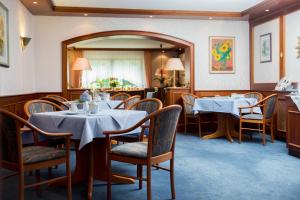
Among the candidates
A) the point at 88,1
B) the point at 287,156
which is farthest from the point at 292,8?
the point at 88,1

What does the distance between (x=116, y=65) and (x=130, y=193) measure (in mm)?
11672

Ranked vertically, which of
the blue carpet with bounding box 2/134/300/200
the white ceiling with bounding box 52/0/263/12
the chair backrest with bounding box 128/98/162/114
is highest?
the white ceiling with bounding box 52/0/263/12

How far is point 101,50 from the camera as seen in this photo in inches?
544

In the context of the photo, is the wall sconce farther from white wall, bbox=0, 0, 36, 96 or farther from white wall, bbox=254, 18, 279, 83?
white wall, bbox=254, 18, 279, 83

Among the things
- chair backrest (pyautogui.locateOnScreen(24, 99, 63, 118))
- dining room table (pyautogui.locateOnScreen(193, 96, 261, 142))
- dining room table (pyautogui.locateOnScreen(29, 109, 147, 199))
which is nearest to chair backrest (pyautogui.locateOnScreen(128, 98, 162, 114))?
dining room table (pyautogui.locateOnScreen(29, 109, 147, 199))

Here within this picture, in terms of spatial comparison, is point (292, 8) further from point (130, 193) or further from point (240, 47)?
point (130, 193)

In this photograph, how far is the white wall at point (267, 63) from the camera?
6.39 meters

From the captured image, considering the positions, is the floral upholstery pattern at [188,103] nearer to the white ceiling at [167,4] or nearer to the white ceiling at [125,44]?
the white ceiling at [167,4]

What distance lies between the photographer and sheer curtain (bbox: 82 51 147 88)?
46.2 ft

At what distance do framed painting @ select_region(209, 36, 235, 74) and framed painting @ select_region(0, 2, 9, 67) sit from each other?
447 centimetres

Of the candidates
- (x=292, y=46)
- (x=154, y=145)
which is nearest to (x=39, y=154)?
(x=154, y=145)

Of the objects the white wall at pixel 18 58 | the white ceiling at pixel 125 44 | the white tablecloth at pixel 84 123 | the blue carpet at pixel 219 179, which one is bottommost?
the blue carpet at pixel 219 179

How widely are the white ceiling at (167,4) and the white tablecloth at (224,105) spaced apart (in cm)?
197

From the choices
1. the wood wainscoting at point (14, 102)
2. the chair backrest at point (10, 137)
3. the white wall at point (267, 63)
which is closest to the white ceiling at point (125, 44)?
the white wall at point (267, 63)
